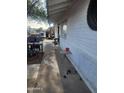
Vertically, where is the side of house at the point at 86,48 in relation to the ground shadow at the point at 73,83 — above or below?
above

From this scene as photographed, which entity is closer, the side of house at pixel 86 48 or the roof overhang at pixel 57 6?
the side of house at pixel 86 48

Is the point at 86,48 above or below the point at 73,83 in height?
above

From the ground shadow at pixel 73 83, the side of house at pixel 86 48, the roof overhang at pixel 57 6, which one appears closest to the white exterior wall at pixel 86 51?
the side of house at pixel 86 48

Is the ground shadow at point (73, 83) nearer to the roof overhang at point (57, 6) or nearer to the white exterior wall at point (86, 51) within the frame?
the white exterior wall at point (86, 51)

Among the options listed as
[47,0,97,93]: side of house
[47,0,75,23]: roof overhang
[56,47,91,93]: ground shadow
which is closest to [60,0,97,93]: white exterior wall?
[47,0,97,93]: side of house

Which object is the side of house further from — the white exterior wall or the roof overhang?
the roof overhang

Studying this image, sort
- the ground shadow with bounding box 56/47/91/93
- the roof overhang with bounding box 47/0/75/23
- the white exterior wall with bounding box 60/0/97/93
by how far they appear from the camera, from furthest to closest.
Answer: the roof overhang with bounding box 47/0/75/23 → the ground shadow with bounding box 56/47/91/93 → the white exterior wall with bounding box 60/0/97/93

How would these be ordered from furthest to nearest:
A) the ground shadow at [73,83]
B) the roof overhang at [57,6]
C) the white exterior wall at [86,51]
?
the roof overhang at [57,6]
the ground shadow at [73,83]
the white exterior wall at [86,51]

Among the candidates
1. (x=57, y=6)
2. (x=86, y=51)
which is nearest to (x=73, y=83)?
(x=86, y=51)

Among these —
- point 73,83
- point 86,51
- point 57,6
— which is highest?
point 57,6

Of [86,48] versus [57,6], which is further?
[57,6]

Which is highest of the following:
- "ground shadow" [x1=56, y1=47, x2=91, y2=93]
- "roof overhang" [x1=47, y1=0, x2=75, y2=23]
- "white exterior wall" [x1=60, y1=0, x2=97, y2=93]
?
"roof overhang" [x1=47, y1=0, x2=75, y2=23]

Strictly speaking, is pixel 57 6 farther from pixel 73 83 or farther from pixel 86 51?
pixel 73 83
